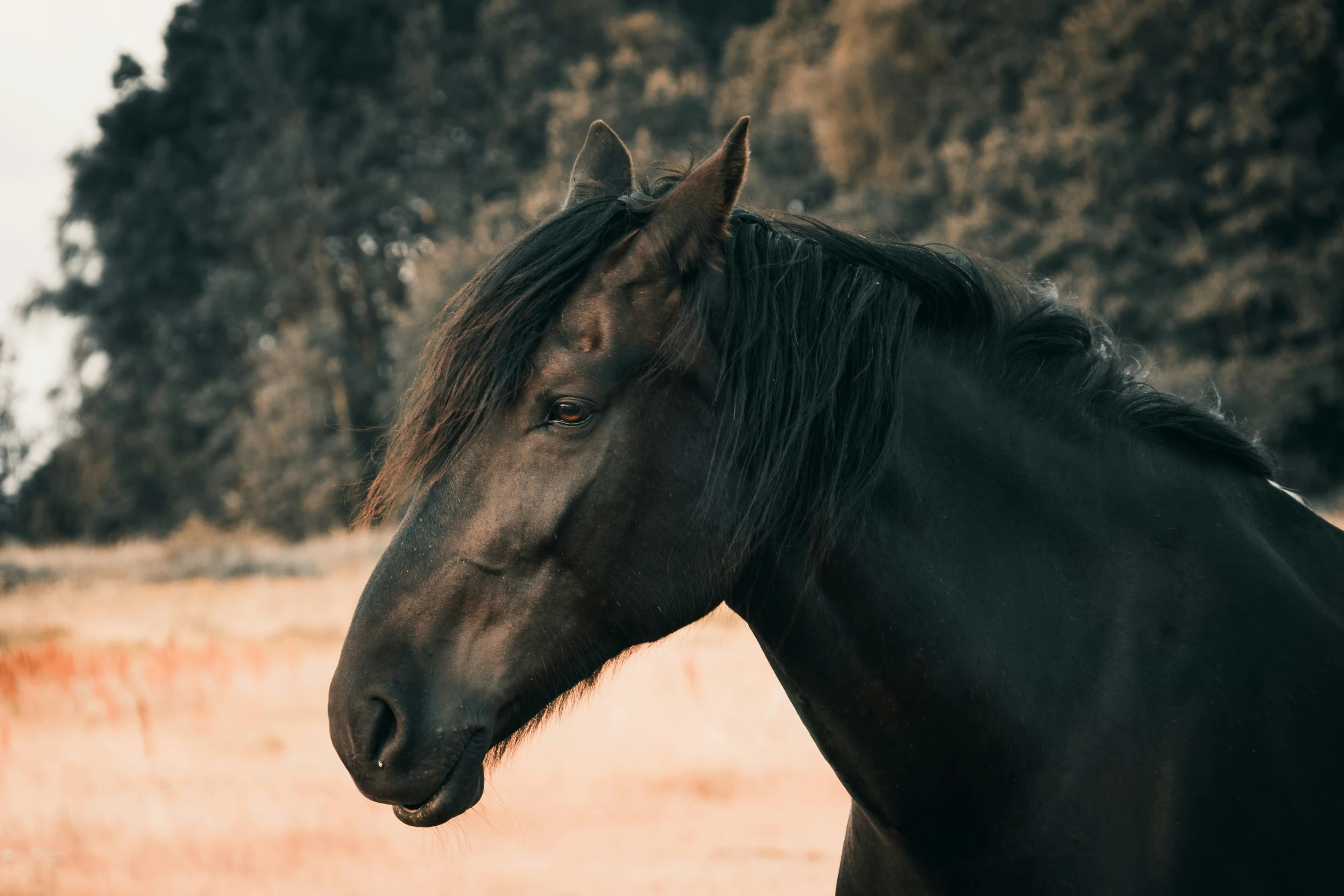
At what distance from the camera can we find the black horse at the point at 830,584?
5.48ft

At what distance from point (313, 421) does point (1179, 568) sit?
2776cm

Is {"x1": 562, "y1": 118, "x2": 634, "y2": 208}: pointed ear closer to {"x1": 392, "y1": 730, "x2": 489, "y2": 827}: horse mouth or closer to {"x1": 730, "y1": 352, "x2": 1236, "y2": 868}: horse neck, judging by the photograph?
{"x1": 730, "y1": 352, "x2": 1236, "y2": 868}: horse neck

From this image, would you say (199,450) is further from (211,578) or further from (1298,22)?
(1298,22)

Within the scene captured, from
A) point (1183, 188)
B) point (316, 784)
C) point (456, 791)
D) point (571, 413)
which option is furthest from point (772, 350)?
point (1183, 188)

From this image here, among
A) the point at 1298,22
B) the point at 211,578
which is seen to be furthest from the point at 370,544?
the point at 1298,22

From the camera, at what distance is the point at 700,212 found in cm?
171

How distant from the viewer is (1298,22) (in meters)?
20.3

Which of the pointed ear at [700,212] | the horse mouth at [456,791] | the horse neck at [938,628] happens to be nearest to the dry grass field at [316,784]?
the horse mouth at [456,791]

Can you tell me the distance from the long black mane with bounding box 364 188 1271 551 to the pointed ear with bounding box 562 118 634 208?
27 cm

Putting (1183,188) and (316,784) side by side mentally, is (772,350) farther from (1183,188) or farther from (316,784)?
(1183,188)

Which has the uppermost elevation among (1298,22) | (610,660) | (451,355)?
(1298,22)

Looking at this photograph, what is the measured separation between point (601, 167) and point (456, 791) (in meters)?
1.38

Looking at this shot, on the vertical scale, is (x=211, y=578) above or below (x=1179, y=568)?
below

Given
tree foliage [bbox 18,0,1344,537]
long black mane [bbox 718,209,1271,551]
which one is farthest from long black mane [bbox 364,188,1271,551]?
tree foliage [bbox 18,0,1344,537]
